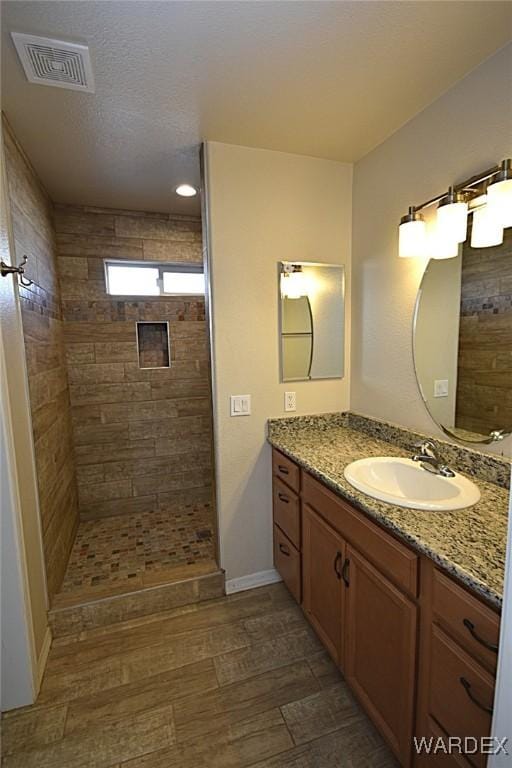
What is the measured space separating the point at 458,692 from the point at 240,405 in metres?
1.46

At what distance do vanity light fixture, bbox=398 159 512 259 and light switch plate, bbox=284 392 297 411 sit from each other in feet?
3.17

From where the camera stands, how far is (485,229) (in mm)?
1371

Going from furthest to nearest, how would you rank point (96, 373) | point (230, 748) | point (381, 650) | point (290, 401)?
point (96, 373) → point (290, 401) → point (230, 748) → point (381, 650)

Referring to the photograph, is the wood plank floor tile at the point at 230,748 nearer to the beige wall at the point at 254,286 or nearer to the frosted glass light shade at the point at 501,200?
the beige wall at the point at 254,286

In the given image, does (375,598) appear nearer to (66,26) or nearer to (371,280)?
(371,280)

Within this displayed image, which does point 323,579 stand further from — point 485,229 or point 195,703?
point 485,229

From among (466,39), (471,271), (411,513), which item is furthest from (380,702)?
(466,39)

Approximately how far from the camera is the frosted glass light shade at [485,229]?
1310 millimetres

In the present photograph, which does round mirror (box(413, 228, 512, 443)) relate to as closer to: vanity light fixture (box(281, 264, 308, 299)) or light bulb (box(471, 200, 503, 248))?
light bulb (box(471, 200, 503, 248))

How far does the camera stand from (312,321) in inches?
84.9

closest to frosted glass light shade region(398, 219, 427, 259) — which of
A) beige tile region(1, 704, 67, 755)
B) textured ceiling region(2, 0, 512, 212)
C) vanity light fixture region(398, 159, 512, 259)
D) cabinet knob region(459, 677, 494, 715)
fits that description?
vanity light fixture region(398, 159, 512, 259)

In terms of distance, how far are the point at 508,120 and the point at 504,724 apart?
1.78 metres

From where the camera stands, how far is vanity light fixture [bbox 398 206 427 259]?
160 cm

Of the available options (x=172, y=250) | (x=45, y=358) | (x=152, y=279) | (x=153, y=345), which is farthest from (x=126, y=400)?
(x=172, y=250)
